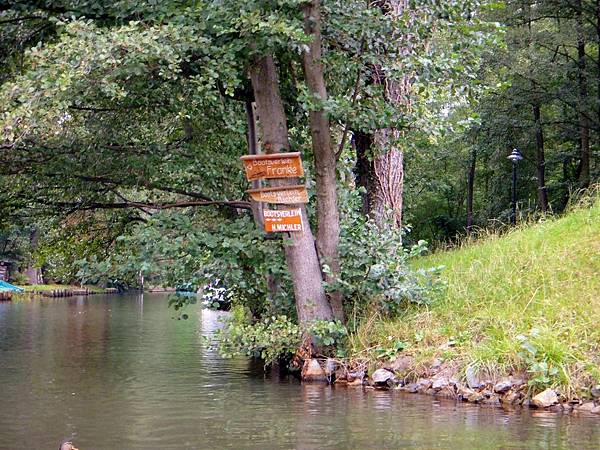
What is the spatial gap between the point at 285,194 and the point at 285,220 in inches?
16.4

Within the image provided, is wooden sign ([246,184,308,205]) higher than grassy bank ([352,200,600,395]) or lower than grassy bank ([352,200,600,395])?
higher

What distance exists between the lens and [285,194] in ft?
42.5

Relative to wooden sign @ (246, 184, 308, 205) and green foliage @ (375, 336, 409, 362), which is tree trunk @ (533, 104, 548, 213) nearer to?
wooden sign @ (246, 184, 308, 205)

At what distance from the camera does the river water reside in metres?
8.30

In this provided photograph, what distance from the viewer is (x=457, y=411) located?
1000 centimetres

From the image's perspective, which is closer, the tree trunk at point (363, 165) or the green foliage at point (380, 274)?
the green foliage at point (380, 274)

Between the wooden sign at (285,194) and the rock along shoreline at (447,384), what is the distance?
8.10ft

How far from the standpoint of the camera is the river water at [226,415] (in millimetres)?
8297

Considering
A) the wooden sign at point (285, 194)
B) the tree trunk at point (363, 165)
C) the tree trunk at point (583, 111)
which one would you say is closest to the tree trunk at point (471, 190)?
the tree trunk at point (583, 111)

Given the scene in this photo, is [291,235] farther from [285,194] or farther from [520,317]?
[520,317]

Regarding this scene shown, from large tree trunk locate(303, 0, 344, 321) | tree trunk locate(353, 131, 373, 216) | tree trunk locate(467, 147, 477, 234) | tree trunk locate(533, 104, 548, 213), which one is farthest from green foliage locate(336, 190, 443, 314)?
tree trunk locate(467, 147, 477, 234)

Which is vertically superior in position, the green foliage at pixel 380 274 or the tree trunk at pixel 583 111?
the tree trunk at pixel 583 111

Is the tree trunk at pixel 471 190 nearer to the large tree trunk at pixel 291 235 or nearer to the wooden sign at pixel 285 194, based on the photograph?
the large tree trunk at pixel 291 235

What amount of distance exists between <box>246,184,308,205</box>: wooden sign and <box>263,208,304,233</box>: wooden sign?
0.15 metres
